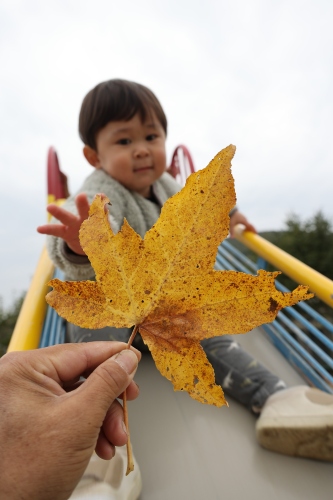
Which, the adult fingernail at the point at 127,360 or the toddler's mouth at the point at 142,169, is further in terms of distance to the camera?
the toddler's mouth at the point at 142,169

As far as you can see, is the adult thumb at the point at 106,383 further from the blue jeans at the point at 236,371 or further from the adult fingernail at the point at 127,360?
the blue jeans at the point at 236,371

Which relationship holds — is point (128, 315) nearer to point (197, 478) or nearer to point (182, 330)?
point (182, 330)

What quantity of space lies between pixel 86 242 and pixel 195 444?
0.66 meters

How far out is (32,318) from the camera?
903mm

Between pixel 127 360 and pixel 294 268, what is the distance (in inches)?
28.5

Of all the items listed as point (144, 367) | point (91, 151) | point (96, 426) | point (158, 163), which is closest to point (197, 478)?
point (144, 367)

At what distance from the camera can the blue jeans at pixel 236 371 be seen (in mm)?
920

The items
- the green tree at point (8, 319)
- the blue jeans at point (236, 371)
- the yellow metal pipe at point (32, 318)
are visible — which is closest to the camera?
the yellow metal pipe at point (32, 318)

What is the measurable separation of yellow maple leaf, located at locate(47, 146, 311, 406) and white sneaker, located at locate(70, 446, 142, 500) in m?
0.37

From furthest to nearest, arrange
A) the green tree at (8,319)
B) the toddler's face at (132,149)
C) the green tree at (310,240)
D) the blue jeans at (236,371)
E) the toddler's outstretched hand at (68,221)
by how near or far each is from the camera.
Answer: the green tree at (8,319) < the green tree at (310,240) < the toddler's face at (132,149) < the blue jeans at (236,371) < the toddler's outstretched hand at (68,221)

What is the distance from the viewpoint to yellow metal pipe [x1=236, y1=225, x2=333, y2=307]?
2.76 ft

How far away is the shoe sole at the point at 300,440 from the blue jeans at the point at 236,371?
113mm

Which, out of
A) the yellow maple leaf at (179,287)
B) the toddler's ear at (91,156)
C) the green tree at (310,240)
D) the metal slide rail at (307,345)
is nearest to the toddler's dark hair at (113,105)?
the toddler's ear at (91,156)

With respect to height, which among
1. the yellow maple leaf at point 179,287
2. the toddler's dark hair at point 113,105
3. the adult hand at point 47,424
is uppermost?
the toddler's dark hair at point 113,105
